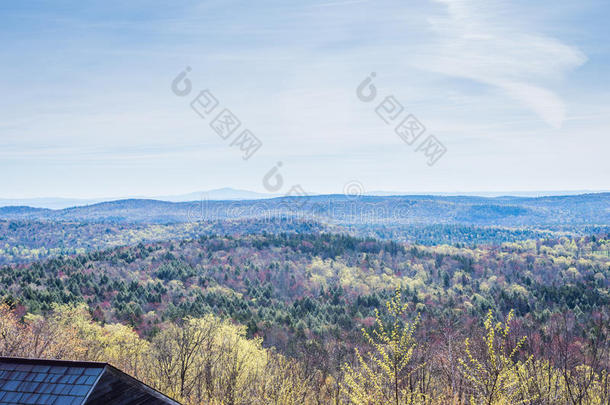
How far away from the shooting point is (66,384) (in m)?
13.2

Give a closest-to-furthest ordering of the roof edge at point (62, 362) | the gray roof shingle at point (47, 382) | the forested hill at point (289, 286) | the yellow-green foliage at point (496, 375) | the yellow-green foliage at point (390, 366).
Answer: the gray roof shingle at point (47, 382)
the roof edge at point (62, 362)
the yellow-green foliage at point (496, 375)
the yellow-green foliage at point (390, 366)
the forested hill at point (289, 286)

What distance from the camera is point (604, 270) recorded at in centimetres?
15738

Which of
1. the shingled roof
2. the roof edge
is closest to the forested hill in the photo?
the shingled roof

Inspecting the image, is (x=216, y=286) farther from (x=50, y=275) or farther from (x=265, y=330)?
(x=265, y=330)

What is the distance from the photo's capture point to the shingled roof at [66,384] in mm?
12906

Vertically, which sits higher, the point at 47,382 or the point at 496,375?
the point at 47,382

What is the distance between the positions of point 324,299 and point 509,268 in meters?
92.1

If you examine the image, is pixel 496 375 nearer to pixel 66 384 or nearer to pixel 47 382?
pixel 66 384

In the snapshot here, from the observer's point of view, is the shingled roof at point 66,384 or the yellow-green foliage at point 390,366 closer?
the shingled roof at point 66,384

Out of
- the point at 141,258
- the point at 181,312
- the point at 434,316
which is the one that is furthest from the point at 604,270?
the point at 141,258

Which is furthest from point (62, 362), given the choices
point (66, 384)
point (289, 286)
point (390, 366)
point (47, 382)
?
point (289, 286)

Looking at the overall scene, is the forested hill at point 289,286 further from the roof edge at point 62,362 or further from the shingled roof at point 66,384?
the roof edge at point 62,362

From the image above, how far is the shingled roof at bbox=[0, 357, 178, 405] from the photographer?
508 inches

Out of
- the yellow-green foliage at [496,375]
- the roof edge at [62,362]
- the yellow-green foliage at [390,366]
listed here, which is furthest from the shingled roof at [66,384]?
the yellow-green foliage at [496,375]
